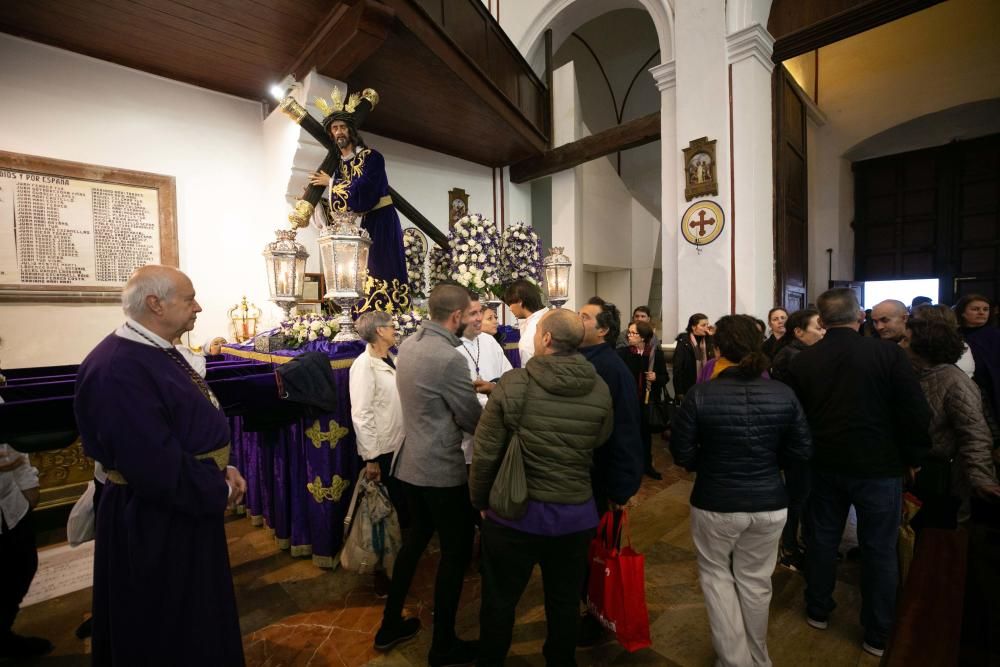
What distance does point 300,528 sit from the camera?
3283 millimetres

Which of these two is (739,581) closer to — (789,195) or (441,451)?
(441,451)

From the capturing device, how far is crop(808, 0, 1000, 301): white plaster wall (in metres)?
7.47

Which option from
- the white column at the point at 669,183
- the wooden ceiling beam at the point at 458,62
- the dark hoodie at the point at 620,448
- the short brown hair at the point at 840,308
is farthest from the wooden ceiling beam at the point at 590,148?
the dark hoodie at the point at 620,448

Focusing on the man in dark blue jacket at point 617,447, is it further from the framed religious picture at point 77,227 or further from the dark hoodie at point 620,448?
the framed religious picture at point 77,227

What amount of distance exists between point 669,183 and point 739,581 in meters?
5.54

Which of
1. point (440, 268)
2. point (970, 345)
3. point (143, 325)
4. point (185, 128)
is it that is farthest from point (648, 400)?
point (185, 128)

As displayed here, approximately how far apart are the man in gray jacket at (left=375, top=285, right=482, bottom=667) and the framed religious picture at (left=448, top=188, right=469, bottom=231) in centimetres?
584

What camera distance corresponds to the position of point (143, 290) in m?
1.61

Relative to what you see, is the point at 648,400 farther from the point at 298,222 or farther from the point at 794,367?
the point at 298,222

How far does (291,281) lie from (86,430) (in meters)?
2.59

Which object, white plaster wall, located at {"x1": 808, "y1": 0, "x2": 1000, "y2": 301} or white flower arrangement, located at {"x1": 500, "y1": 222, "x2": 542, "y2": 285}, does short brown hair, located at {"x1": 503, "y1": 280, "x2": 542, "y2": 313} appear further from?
white plaster wall, located at {"x1": 808, "y1": 0, "x2": 1000, "y2": 301}

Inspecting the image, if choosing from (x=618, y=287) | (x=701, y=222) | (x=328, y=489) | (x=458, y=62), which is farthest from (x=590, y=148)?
(x=328, y=489)

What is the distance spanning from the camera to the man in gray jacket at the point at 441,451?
84.0 inches

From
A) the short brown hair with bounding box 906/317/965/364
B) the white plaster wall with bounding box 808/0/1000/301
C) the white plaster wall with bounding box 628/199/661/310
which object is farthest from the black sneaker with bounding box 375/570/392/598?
the white plaster wall with bounding box 808/0/1000/301
